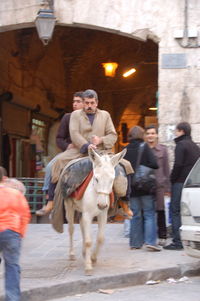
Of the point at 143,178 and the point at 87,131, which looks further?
the point at 143,178

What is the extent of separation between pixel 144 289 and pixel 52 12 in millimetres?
6161

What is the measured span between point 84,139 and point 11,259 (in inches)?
103

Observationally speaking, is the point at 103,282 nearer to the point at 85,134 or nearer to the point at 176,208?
the point at 85,134

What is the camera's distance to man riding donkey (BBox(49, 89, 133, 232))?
7.97 meters

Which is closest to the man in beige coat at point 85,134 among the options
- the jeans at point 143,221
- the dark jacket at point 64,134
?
the dark jacket at point 64,134

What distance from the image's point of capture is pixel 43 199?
12969 mm

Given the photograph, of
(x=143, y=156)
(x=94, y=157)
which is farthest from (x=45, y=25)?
(x=94, y=157)

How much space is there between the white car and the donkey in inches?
40.1

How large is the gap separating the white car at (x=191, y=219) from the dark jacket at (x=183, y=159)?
44.0 inches

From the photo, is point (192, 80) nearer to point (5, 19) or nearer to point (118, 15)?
point (118, 15)

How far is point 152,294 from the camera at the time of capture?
275 inches

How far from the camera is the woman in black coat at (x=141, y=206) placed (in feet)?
29.8

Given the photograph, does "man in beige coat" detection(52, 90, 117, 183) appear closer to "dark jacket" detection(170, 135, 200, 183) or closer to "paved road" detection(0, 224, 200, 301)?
A: "paved road" detection(0, 224, 200, 301)

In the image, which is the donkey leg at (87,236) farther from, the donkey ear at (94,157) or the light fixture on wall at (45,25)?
the light fixture on wall at (45,25)
